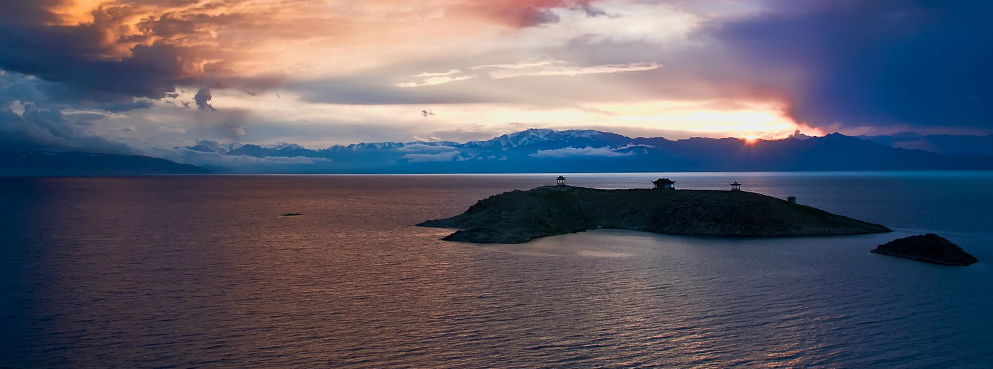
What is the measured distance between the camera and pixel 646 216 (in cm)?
10238

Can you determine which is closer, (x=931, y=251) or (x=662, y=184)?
(x=931, y=251)

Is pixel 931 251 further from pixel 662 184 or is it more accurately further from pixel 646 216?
pixel 662 184

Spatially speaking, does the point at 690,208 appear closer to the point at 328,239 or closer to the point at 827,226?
the point at 827,226

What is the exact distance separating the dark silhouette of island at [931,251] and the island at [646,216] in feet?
70.9

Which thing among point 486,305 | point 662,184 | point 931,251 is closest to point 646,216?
point 662,184

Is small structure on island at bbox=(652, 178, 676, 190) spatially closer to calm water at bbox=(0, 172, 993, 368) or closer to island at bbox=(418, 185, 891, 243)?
island at bbox=(418, 185, 891, 243)

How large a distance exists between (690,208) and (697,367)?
7435 cm

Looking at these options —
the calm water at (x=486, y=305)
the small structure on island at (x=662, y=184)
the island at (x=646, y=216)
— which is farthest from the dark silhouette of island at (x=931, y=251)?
the small structure on island at (x=662, y=184)

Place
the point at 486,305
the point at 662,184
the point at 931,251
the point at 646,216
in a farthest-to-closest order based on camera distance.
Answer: the point at 662,184, the point at 646,216, the point at 931,251, the point at 486,305

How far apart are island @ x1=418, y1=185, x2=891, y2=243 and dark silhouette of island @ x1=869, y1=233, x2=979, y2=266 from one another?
21604mm

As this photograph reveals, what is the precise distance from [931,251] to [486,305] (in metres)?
50.3

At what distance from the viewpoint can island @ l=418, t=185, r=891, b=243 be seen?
9012 cm

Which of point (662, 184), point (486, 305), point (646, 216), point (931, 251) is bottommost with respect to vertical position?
point (486, 305)

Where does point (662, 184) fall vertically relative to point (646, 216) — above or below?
above
